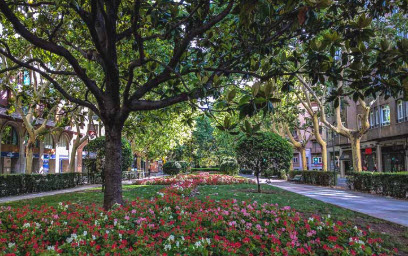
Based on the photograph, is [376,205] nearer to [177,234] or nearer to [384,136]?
[177,234]

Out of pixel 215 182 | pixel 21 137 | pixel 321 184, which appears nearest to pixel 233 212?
pixel 215 182

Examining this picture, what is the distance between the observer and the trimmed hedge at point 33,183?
51.3 feet

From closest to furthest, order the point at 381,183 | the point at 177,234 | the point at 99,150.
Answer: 1. the point at 177,234
2. the point at 99,150
3. the point at 381,183

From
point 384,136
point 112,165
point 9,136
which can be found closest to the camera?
point 112,165

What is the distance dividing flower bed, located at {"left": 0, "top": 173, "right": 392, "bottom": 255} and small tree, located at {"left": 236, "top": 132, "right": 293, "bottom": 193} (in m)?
9.23

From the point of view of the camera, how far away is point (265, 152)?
1402cm

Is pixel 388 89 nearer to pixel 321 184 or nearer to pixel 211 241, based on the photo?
pixel 211 241

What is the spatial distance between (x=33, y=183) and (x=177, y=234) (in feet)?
55.7

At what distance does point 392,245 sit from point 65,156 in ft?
124

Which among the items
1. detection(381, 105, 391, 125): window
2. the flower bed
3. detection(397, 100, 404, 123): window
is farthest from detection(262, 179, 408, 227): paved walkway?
detection(381, 105, 391, 125): window

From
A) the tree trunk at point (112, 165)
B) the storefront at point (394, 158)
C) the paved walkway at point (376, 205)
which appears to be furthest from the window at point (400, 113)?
the tree trunk at point (112, 165)

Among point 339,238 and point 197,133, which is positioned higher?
point 197,133

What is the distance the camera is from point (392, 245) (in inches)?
202

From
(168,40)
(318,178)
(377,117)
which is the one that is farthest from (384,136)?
(168,40)
